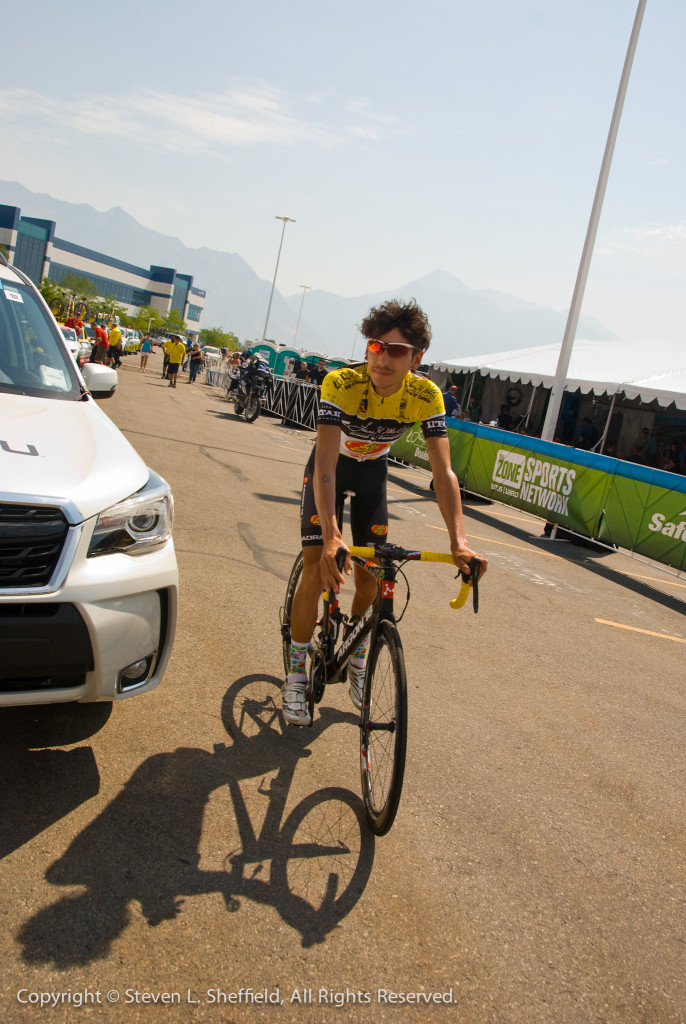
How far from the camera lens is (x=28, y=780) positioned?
287 centimetres

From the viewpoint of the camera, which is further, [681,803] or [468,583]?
[681,803]

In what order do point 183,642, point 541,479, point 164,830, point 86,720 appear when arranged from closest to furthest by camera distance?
point 164,830, point 86,720, point 183,642, point 541,479

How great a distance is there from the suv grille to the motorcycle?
19002 millimetres

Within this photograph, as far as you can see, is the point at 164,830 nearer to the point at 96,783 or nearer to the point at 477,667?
the point at 96,783

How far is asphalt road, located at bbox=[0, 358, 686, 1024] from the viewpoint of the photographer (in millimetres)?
2184

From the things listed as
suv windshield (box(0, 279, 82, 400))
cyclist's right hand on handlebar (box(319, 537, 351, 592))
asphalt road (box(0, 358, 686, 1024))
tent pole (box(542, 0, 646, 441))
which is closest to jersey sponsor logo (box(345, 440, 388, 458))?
cyclist's right hand on handlebar (box(319, 537, 351, 592))

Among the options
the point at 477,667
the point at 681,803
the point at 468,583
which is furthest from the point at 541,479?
the point at 468,583

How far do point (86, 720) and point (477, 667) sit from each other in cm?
280

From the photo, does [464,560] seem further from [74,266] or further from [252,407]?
[74,266]

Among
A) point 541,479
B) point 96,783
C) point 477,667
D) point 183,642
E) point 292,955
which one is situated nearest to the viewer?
point 292,955

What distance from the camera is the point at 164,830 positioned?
8.97ft

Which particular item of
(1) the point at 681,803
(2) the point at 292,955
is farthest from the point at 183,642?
(1) the point at 681,803

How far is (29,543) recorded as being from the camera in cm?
253

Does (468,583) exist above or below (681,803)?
above
